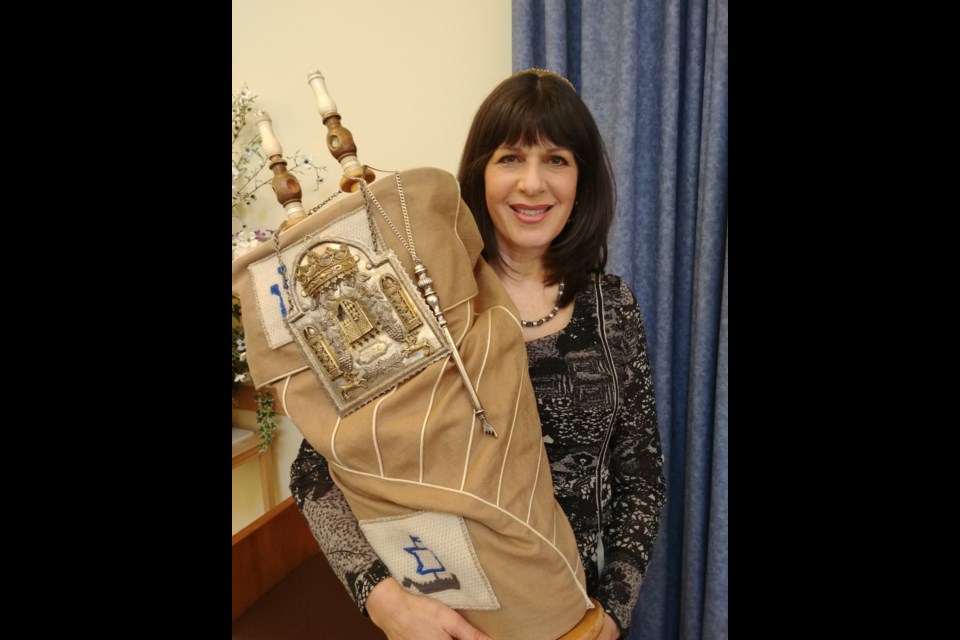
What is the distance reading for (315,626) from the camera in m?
0.96

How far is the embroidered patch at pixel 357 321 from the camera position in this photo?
0.60 metres

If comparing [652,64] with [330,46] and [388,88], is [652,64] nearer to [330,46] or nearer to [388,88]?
[388,88]

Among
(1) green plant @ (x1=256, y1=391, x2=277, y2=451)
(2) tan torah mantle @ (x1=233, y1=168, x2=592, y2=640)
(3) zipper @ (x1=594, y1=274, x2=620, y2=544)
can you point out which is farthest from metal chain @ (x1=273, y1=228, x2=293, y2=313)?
(1) green plant @ (x1=256, y1=391, x2=277, y2=451)

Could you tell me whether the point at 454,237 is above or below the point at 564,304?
above

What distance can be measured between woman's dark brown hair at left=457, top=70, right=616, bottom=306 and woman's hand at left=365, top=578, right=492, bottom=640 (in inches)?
19.8

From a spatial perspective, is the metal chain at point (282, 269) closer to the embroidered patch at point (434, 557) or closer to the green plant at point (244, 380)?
the embroidered patch at point (434, 557)

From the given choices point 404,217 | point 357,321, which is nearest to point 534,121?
point 404,217

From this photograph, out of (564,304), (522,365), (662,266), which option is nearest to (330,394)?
(522,365)

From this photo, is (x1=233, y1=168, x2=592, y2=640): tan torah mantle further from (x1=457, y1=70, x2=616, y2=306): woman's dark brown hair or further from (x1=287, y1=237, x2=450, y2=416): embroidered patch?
(x1=457, y1=70, x2=616, y2=306): woman's dark brown hair

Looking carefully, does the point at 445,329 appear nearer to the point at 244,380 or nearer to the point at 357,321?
the point at 357,321
